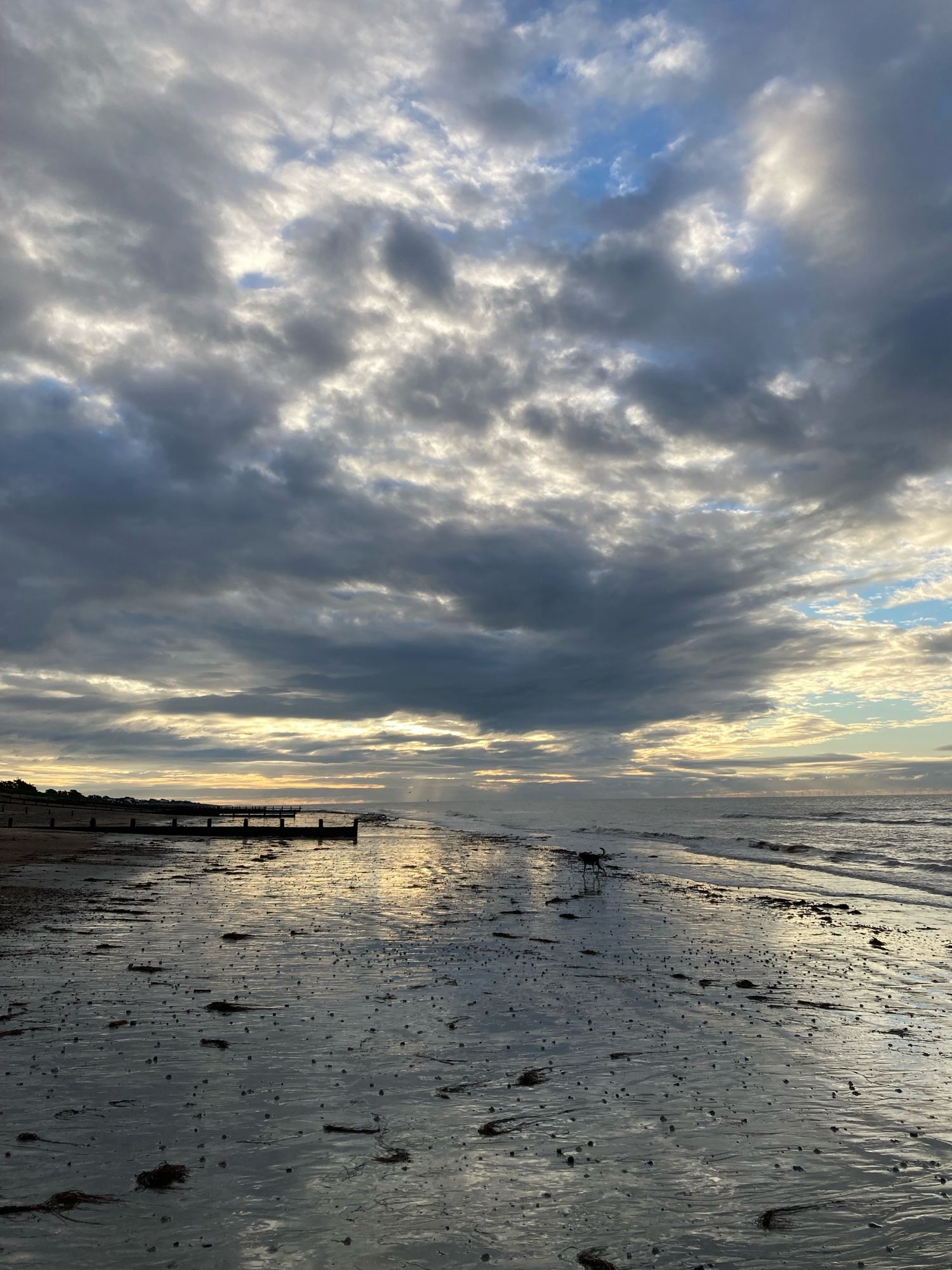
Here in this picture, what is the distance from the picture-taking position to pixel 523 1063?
11.7 meters

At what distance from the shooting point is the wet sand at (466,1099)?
23.3 feet

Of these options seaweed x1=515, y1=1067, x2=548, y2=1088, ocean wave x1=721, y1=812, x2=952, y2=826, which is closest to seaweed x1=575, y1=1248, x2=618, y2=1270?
seaweed x1=515, y1=1067, x2=548, y2=1088

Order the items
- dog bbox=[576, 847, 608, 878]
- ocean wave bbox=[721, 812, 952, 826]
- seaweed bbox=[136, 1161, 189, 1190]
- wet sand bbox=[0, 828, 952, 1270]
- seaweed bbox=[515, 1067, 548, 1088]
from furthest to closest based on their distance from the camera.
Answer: ocean wave bbox=[721, 812, 952, 826], dog bbox=[576, 847, 608, 878], seaweed bbox=[515, 1067, 548, 1088], seaweed bbox=[136, 1161, 189, 1190], wet sand bbox=[0, 828, 952, 1270]

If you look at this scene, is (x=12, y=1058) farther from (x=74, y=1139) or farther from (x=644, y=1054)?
(x=644, y=1054)

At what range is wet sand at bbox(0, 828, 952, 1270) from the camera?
7.11m

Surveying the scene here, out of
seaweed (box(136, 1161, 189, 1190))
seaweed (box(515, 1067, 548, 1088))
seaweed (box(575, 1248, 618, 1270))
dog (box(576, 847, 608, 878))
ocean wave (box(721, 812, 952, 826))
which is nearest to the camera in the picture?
seaweed (box(575, 1248, 618, 1270))

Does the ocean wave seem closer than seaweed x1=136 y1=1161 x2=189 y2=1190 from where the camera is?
No

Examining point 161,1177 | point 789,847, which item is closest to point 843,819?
point 789,847

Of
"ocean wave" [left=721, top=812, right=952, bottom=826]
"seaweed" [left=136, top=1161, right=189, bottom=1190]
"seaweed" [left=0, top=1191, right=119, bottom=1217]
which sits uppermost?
"seaweed" [left=0, top=1191, right=119, bottom=1217]

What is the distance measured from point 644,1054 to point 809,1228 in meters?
5.06

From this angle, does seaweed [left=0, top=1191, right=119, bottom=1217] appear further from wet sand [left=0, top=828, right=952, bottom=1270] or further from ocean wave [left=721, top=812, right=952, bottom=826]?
ocean wave [left=721, top=812, right=952, bottom=826]

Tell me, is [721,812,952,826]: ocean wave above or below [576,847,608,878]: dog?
below

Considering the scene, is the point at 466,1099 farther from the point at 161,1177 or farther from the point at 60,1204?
the point at 60,1204

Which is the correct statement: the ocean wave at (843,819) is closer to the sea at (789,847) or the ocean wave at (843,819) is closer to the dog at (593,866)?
the sea at (789,847)
